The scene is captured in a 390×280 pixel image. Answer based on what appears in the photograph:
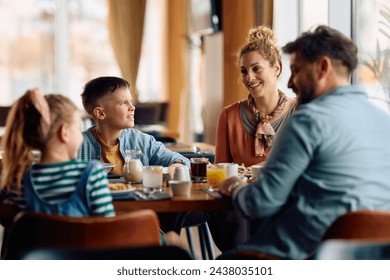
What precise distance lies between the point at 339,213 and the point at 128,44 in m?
7.16

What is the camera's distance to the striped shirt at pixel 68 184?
181 cm

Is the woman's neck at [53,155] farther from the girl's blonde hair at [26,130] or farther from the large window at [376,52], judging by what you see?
the large window at [376,52]

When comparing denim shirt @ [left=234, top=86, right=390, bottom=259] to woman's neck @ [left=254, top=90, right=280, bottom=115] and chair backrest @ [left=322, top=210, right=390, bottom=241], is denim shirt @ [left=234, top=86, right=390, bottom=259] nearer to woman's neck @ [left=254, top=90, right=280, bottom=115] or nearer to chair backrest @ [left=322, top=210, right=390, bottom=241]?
chair backrest @ [left=322, top=210, right=390, bottom=241]

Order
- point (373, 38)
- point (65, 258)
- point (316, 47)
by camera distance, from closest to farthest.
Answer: point (65, 258) → point (316, 47) → point (373, 38)

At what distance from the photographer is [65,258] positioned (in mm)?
1455

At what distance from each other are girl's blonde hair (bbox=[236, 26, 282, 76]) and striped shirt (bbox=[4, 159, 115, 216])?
143 cm

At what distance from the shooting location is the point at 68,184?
1815mm

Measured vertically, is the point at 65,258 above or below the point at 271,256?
above

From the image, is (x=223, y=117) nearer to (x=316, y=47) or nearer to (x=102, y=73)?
(x=316, y=47)

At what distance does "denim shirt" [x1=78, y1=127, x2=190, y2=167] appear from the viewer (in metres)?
2.70

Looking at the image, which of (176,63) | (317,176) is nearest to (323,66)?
(317,176)

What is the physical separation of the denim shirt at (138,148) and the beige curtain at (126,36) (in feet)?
18.7

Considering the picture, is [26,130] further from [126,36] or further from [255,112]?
[126,36]

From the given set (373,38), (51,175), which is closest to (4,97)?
(373,38)
